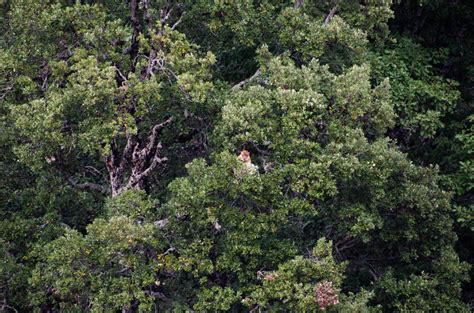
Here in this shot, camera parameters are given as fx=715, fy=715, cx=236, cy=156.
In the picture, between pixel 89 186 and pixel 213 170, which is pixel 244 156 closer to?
pixel 213 170

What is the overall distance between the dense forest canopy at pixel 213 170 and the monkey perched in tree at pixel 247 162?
0.02 metres

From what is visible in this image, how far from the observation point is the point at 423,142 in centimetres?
1744

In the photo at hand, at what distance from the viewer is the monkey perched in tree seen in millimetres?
11328

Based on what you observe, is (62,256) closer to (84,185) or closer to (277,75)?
(84,185)

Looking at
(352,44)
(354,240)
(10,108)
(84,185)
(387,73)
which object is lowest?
(84,185)

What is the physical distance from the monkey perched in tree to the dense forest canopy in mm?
23

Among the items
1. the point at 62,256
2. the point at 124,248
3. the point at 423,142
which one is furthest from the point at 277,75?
the point at 423,142

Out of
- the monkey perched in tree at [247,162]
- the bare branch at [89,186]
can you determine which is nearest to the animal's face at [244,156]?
the monkey perched in tree at [247,162]

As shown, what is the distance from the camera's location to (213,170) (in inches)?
463

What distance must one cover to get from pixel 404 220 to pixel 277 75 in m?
3.72

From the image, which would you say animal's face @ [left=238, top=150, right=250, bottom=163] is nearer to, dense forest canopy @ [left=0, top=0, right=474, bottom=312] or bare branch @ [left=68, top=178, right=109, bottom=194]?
dense forest canopy @ [left=0, top=0, right=474, bottom=312]

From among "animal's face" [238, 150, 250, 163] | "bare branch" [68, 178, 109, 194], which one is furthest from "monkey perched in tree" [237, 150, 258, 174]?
"bare branch" [68, 178, 109, 194]

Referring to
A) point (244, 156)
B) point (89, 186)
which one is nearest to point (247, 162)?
point (244, 156)

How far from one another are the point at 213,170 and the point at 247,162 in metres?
0.60
